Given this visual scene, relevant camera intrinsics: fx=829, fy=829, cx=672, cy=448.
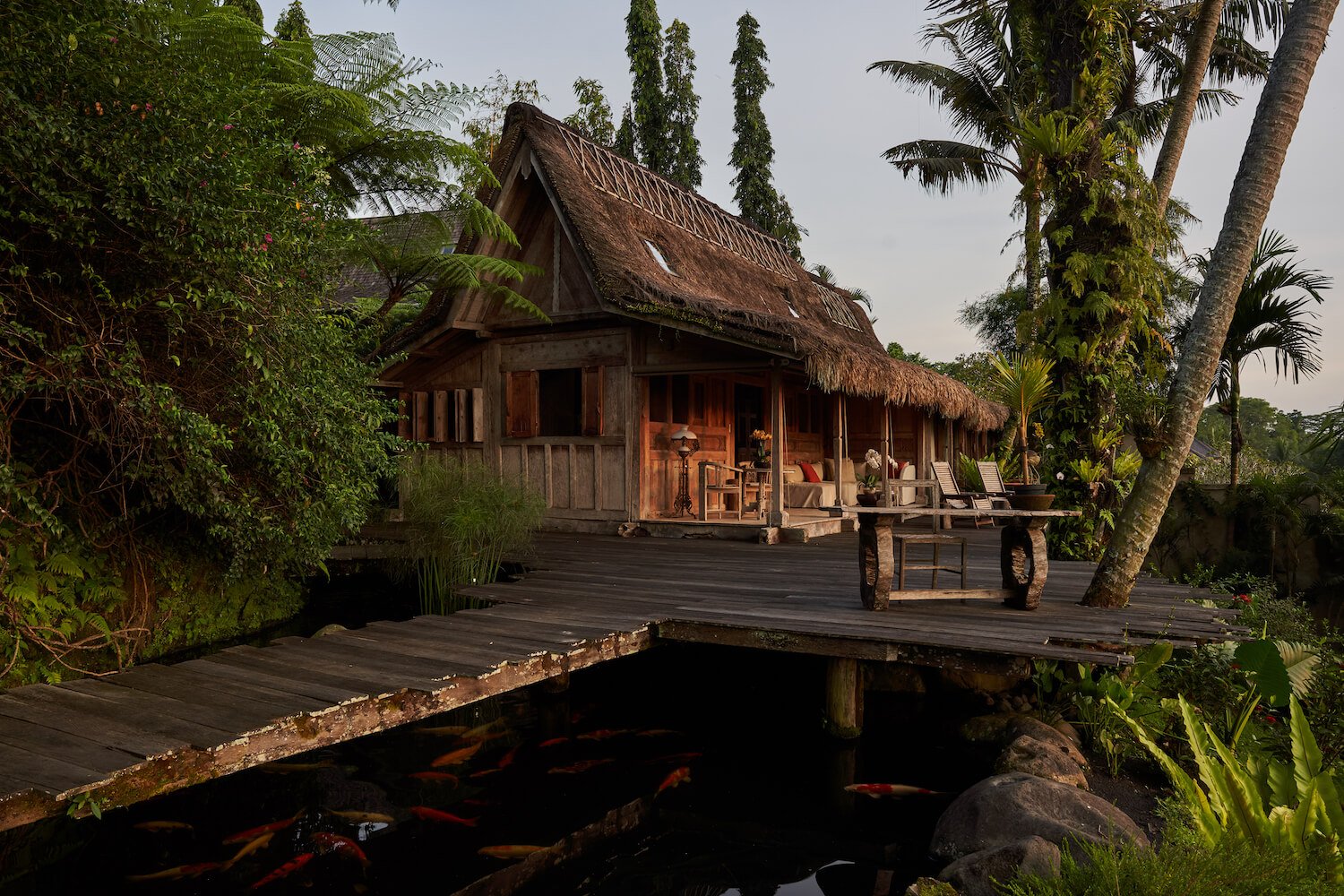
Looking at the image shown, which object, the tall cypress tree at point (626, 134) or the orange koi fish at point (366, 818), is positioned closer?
the orange koi fish at point (366, 818)

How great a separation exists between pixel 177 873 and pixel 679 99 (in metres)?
23.7

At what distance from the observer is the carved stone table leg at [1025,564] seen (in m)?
5.62

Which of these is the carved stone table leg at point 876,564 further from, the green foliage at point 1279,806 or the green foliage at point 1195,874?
the green foliage at point 1195,874

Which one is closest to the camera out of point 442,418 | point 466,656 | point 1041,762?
point 1041,762

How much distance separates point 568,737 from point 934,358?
3259cm

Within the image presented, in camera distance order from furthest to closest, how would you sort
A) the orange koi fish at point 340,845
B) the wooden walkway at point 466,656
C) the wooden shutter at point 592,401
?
the wooden shutter at point 592,401, the orange koi fish at point 340,845, the wooden walkway at point 466,656

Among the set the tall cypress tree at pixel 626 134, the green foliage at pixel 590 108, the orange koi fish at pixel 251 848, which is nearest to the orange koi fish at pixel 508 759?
the orange koi fish at pixel 251 848

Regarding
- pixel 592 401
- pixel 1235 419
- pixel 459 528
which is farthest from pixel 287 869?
pixel 1235 419

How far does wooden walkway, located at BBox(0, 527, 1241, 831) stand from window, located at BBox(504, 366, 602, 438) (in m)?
4.66

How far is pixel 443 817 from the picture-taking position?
4.52 m

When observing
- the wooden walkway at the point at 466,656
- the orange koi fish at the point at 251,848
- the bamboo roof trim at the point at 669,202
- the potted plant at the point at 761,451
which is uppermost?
the bamboo roof trim at the point at 669,202

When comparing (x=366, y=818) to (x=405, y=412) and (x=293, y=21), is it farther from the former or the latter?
(x=293, y=21)

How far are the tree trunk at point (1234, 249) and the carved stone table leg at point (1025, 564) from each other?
1.68 feet

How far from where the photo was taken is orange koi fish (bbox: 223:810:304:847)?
427 cm
